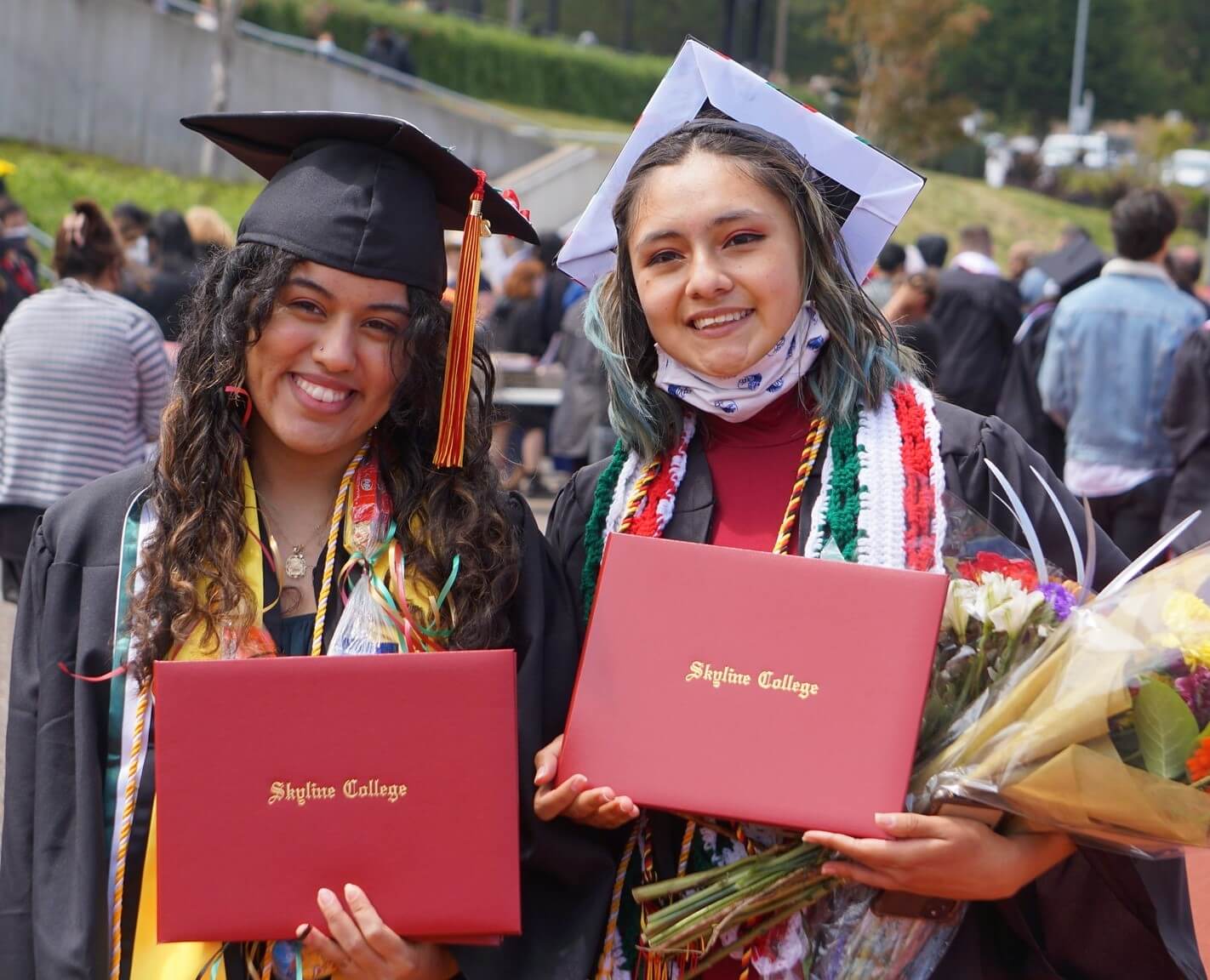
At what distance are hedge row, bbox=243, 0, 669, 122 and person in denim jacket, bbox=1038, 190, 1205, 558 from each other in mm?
24445

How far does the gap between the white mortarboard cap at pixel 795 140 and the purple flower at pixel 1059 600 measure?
0.74 meters

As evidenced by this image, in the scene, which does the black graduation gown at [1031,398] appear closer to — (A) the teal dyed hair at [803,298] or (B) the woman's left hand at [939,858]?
(A) the teal dyed hair at [803,298]

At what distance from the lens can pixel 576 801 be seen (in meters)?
2.16

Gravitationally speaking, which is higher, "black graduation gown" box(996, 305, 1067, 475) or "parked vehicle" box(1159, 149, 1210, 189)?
"parked vehicle" box(1159, 149, 1210, 189)

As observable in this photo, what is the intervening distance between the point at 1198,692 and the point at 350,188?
4.82ft

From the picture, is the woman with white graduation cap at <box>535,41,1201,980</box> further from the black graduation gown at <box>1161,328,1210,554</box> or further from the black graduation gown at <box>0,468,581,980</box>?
the black graduation gown at <box>1161,328,1210,554</box>

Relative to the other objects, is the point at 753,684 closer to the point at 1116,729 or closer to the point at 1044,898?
the point at 1116,729

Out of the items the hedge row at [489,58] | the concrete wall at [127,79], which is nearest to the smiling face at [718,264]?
the concrete wall at [127,79]

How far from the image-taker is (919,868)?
6.74ft

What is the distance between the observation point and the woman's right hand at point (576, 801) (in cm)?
213

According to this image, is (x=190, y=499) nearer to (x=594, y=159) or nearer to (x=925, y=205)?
(x=594, y=159)

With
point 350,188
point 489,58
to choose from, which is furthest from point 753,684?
point 489,58

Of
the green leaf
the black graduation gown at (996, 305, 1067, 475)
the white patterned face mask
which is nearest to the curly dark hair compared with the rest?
the white patterned face mask

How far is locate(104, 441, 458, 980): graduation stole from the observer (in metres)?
2.18
